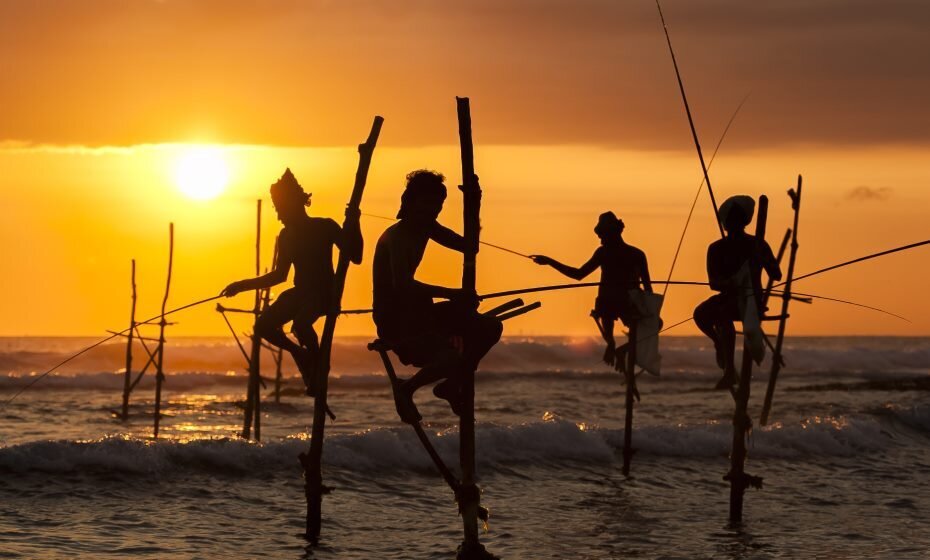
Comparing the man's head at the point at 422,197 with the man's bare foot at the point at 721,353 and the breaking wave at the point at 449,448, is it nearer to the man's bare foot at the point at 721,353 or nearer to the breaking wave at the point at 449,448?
the man's bare foot at the point at 721,353

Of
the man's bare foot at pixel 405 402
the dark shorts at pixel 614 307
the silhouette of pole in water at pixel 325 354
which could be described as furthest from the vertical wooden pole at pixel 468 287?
the dark shorts at pixel 614 307

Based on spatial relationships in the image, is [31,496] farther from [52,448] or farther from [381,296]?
[381,296]

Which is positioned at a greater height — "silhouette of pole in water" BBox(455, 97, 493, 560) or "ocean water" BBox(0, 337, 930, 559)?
"silhouette of pole in water" BBox(455, 97, 493, 560)

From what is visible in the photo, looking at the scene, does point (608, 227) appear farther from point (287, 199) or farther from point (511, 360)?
point (511, 360)

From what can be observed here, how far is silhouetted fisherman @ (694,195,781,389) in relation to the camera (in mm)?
14414

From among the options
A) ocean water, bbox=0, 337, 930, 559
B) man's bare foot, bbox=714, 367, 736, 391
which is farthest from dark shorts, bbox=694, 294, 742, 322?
ocean water, bbox=0, 337, 930, 559

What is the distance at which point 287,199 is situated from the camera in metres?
13.8

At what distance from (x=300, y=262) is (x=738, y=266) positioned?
4.59 metres

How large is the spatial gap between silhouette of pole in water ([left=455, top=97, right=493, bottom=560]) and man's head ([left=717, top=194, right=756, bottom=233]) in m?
3.63

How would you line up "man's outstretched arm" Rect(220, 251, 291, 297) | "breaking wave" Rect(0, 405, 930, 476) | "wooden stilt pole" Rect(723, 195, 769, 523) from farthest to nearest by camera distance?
"breaking wave" Rect(0, 405, 930, 476) → "wooden stilt pole" Rect(723, 195, 769, 523) → "man's outstretched arm" Rect(220, 251, 291, 297)

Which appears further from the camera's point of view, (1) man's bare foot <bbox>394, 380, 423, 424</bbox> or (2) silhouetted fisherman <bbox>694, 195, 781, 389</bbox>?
(2) silhouetted fisherman <bbox>694, 195, 781, 389</bbox>

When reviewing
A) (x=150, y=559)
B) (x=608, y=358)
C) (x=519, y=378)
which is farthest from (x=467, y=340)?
(x=519, y=378)

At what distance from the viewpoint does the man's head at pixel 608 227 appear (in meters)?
18.5

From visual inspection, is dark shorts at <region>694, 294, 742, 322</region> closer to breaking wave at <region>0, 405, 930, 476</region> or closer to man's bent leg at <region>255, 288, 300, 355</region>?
man's bent leg at <region>255, 288, 300, 355</region>
